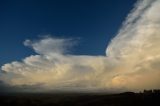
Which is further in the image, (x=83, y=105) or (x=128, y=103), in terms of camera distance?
(x=83, y=105)

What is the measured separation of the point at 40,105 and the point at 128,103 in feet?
196

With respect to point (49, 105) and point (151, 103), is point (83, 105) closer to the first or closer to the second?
point (49, 105)

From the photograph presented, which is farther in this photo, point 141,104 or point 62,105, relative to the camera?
point 62,105

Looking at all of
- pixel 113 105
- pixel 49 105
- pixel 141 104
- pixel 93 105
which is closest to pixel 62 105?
pixel 49 105

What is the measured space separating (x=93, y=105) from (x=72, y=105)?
603 inches

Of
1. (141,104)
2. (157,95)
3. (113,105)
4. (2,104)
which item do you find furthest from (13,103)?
(157,95)

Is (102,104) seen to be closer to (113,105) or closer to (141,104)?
(113,105)

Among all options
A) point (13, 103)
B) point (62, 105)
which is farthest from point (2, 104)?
point (62, 105)

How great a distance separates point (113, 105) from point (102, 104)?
16429 mm

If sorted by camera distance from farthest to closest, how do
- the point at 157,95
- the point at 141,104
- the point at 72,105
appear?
the point at 72,105, the point at 157,95, the point at 141,104

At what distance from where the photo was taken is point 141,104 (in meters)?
173

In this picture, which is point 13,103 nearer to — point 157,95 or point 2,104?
point 2,104

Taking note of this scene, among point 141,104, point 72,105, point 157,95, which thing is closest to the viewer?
point 141,104

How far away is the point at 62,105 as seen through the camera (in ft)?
630
